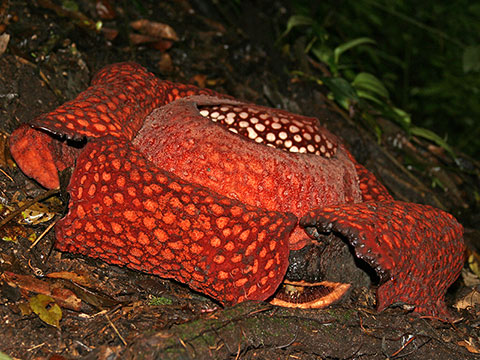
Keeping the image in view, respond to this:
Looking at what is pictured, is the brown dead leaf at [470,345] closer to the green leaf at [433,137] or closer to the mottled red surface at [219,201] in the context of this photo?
the mottled red surface at [219,201]

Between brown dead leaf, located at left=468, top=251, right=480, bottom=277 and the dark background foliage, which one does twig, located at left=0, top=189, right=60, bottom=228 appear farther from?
the dark background foliage

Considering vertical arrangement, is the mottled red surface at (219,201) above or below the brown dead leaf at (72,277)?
above

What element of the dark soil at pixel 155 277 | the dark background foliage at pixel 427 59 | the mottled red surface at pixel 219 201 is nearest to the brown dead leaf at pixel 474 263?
the dark soil at pixel 155 277

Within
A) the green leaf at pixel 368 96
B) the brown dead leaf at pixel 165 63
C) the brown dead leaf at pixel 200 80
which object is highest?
the green leaf at pixel 368 96

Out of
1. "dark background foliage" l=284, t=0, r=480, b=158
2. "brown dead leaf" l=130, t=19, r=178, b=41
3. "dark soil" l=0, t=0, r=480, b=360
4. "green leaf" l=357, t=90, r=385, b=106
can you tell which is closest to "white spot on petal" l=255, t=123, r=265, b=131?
"dark soil" l=0, t=0, r=480, b=360

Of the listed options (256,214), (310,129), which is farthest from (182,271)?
(310,129)

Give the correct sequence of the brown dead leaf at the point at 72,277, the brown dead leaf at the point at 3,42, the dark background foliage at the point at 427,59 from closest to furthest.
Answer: the brown dead leaf at the point at 72,277, the brown dead leaf at the point at 3,42, the dark background foliage at the point at 427,59
